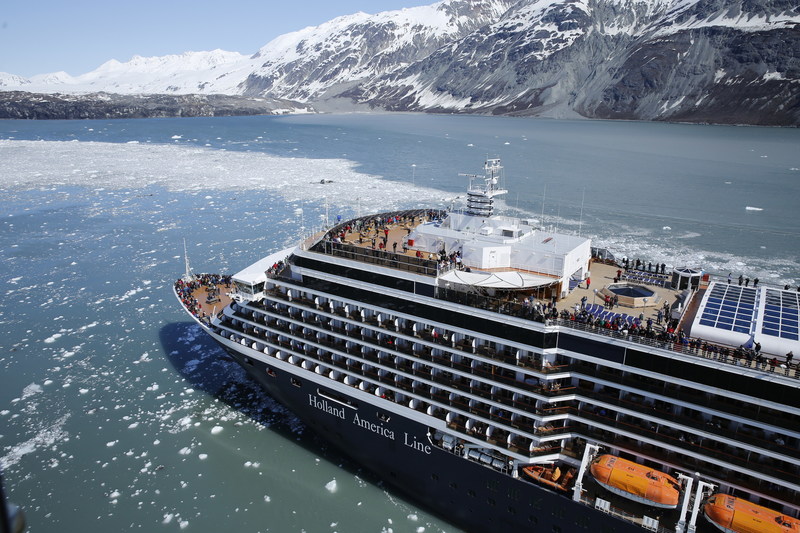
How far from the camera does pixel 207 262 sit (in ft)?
142

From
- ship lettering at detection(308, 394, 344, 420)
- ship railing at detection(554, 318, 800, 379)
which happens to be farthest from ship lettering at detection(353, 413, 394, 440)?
ship railing at detection(554, 318, 800, 379)

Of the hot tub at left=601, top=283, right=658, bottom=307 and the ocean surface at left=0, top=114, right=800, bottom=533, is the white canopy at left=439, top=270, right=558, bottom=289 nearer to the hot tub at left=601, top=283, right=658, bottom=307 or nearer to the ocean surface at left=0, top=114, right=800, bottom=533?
the hot tub at left=601, top=283, right=658, bottom=307

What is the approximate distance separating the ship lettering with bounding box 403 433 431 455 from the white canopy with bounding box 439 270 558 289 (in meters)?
5.70

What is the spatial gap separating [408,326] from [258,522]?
8775 millimetres

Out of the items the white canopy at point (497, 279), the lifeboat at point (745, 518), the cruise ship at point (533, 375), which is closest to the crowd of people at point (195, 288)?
the cruise ship at point (533, 375)

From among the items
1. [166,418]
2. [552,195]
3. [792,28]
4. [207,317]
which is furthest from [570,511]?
[792,28]

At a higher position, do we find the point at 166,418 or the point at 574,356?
the point at 574,356

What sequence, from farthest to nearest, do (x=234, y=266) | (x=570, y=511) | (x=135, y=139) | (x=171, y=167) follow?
(x=135, y=139) → (x=171, y=167) → (x=234, y=266) → (x=570, y=511)

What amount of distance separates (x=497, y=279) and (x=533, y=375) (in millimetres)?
3770

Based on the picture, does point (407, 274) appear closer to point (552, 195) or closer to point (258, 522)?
point (258, 522)

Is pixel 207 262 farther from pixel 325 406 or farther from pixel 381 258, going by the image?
pixel 381 258

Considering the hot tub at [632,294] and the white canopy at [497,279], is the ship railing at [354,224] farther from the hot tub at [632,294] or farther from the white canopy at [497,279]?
the hot tub at [632,294]

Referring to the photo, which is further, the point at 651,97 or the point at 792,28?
the point at 651,97

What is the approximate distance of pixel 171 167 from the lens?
90125mm
